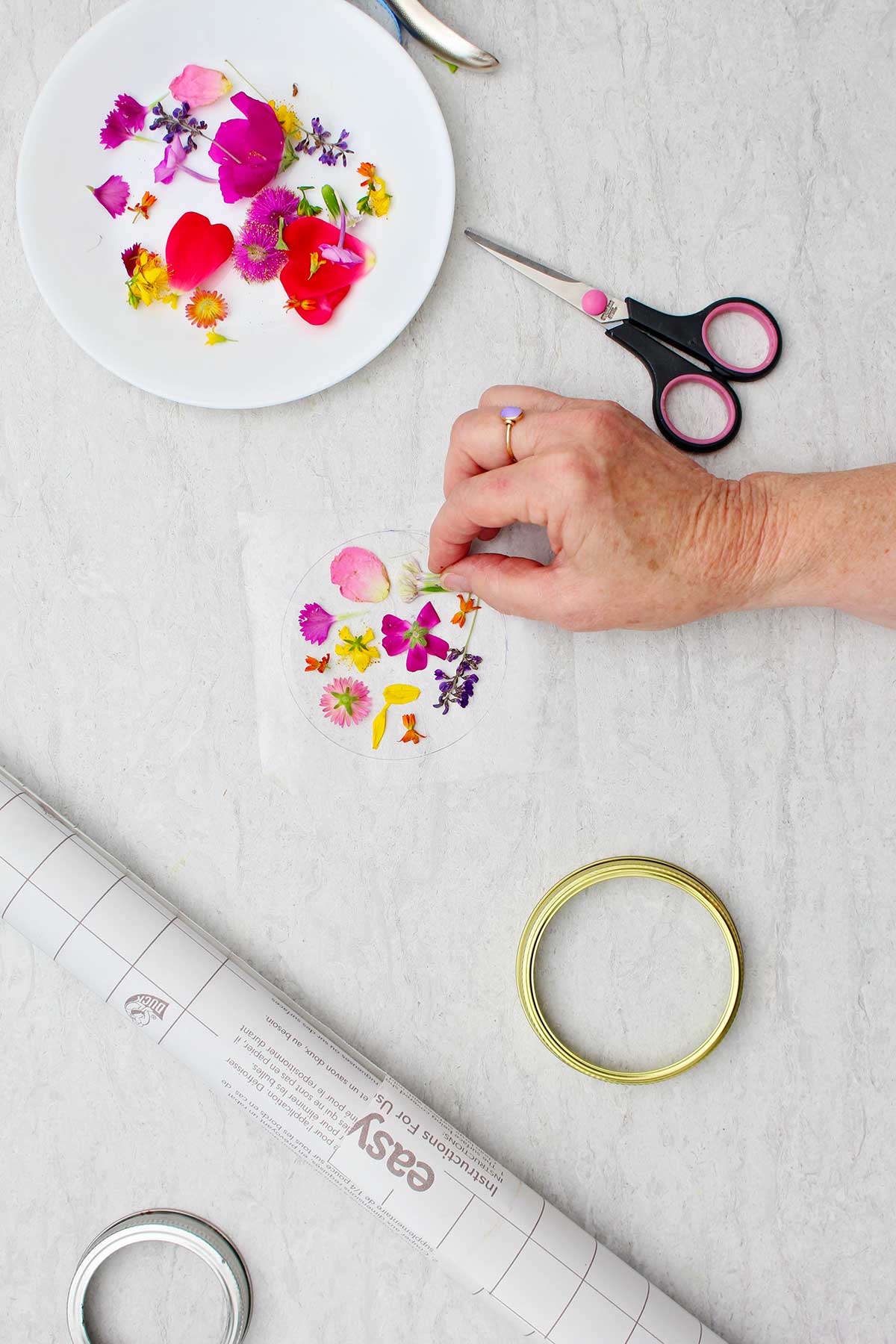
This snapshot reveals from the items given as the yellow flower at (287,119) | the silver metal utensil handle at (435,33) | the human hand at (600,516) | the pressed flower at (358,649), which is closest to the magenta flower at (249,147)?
the yellow flower at (287,119)

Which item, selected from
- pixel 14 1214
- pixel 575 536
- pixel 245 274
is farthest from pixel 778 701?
pixel 14 1214

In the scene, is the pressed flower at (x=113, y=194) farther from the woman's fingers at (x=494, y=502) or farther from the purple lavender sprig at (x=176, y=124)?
the woman's fingers at (x=494, y=502)

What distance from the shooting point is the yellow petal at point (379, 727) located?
759mm

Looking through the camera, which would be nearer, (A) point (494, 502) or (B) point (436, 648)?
(A) point (494, 502)

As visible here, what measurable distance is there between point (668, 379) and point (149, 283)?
16.7 inches

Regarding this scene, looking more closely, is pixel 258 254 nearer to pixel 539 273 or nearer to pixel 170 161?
pixel 170 161

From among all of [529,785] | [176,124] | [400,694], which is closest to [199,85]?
[176,124]

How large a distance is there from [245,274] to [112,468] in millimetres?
194

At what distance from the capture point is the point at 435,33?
2.49 ft

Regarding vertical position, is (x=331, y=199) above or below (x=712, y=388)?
above

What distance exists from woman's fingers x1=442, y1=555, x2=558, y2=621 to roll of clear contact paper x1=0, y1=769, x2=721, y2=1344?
35 cm

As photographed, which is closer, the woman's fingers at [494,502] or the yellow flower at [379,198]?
the woman's fingers at [494,502]

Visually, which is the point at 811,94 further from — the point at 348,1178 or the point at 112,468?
the point at 348,1178

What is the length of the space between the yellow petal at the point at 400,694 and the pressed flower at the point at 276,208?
384mm
